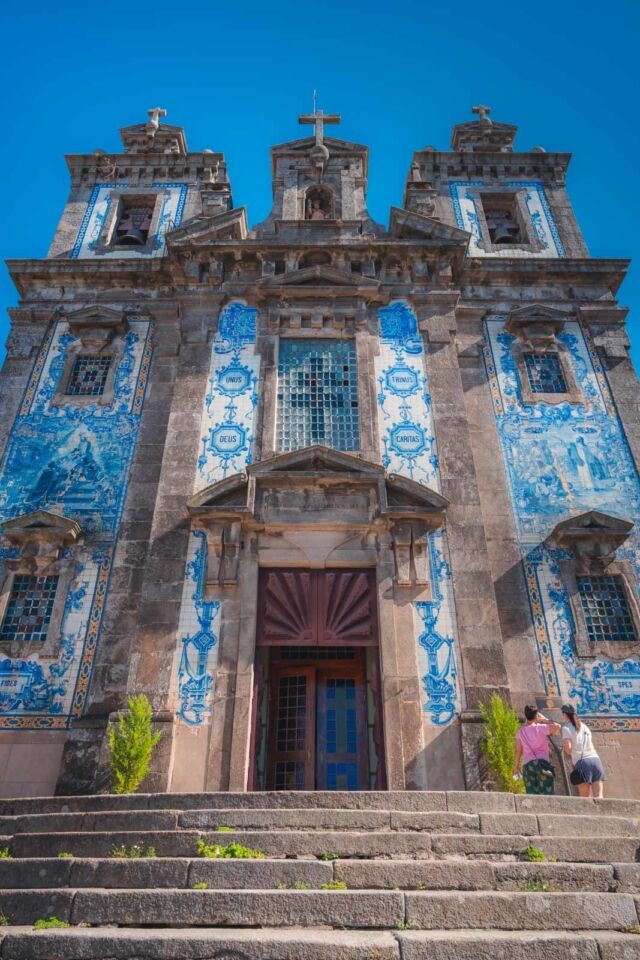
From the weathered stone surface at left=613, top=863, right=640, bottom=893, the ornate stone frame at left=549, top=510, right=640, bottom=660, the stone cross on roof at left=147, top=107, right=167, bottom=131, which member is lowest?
the weathered stone surface at left=613, top=863, right=640, bottom=893

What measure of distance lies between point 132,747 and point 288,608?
308 centimetres

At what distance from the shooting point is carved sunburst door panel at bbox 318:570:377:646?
35.2 feet

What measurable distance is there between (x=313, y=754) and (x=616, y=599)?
5.61m

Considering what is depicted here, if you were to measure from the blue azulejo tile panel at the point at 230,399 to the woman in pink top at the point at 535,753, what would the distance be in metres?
6.34

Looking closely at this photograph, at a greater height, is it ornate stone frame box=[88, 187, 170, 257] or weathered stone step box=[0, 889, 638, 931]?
ornate stone frame box=[88, 187, 170, 257]

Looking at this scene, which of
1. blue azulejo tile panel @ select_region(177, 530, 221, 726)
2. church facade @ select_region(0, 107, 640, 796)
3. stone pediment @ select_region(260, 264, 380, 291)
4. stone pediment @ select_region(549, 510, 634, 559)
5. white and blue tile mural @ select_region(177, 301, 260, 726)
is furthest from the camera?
stone pediment @ select_region(260, 264, 380, 291)

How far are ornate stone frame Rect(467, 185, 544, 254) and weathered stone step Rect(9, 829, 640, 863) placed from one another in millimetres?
13242


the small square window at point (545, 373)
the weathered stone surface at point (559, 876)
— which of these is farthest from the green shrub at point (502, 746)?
the small square window at point (545, 373)

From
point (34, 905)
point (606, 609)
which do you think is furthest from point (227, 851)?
point (606, 609)

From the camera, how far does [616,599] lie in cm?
1143

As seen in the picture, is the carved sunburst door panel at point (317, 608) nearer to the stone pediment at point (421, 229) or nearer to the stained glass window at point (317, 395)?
the stained glass window at point (317, 395)

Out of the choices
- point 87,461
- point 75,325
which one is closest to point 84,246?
point 75,325

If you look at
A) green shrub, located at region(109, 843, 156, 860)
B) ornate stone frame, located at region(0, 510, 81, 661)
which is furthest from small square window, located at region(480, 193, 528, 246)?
green shrub, located at region(109, 843, 156, 860)

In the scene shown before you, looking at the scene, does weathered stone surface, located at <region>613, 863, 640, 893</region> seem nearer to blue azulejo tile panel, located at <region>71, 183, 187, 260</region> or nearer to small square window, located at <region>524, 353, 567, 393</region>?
small square window, located at <region>524, 353, 567, 393</region>
